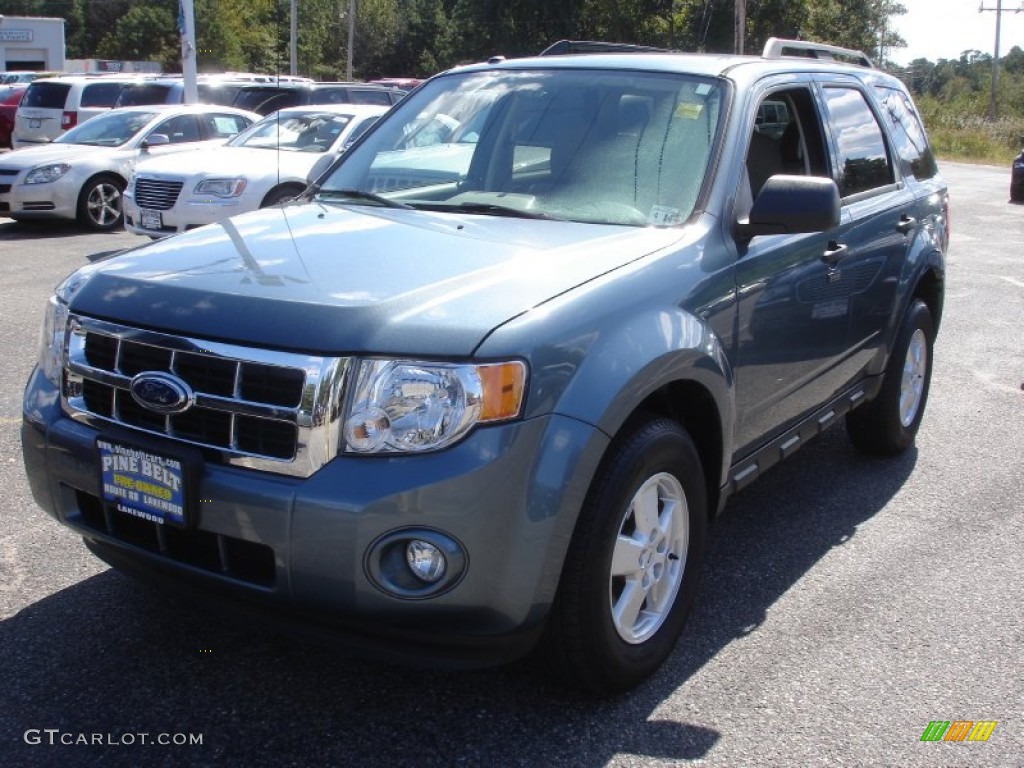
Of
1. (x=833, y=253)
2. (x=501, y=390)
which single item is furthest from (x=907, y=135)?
(x=501, y=390)

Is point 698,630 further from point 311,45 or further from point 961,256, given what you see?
point 311,45

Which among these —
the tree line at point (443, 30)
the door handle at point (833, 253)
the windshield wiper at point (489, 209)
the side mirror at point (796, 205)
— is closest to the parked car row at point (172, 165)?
the windshield wiper at point (489, 209)

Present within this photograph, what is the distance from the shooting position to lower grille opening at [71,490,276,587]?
287 cm

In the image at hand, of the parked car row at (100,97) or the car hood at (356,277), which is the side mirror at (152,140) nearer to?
the parked car row at (100,97)

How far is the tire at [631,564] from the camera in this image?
9.68ft

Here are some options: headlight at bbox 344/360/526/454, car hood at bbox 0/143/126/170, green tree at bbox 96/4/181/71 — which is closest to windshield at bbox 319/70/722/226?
headlight at bbox 344/360/526/454

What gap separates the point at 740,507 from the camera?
499 centimetres

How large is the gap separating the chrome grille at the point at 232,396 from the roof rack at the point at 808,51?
302 centimetres

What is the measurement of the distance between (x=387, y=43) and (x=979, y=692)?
75.5m

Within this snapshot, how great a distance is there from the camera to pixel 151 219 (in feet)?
36.9

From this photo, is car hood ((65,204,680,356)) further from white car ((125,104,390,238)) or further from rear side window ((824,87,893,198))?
white car ((125,104,390,238))

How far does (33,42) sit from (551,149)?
57.4 meters

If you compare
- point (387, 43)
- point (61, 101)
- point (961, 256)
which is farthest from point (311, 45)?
point (961, 256)

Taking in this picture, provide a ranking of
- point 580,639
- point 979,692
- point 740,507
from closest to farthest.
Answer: point 580,639 → point 979,692 → point 740,507
